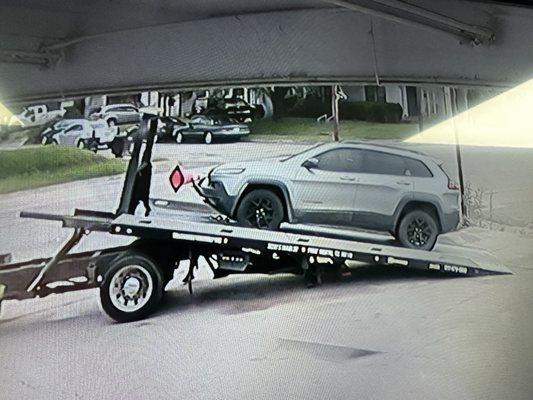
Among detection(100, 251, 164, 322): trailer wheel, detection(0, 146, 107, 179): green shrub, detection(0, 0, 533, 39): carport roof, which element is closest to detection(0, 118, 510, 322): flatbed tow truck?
detection(100, 251, 164, 322): trailer wheel

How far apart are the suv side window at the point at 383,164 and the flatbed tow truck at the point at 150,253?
0.24 m

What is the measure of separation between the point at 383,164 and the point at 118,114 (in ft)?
2.84

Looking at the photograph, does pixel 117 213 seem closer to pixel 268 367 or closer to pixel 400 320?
pixel 268 367

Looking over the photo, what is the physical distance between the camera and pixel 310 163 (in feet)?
5.99

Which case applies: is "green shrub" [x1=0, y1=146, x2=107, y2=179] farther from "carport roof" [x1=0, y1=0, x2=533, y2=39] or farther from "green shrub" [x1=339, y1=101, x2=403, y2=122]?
"green shrub" [x1=339, y1=101, x2=403, y2=122]

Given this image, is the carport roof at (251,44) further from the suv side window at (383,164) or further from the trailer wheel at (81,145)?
the suv side window at (383,164)

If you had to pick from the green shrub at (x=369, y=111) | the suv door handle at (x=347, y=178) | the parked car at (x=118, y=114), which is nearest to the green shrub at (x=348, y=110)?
the green shrub at (x=369, y=111)

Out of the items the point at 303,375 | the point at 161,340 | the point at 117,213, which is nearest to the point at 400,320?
the point at 303,375

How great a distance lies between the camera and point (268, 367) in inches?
65.7

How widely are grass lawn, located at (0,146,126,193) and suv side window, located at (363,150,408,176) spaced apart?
84cm

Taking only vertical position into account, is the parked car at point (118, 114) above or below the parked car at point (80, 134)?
above

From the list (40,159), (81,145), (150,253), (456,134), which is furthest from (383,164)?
(40,159)

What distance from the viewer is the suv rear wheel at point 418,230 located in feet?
6.11

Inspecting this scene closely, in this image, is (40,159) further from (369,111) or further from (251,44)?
(369,111)
